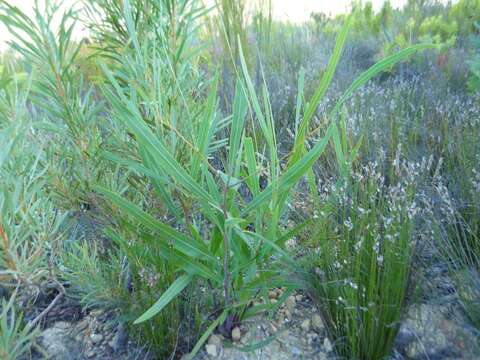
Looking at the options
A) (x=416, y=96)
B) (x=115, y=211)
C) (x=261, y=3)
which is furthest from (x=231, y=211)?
(x=261, y=3)

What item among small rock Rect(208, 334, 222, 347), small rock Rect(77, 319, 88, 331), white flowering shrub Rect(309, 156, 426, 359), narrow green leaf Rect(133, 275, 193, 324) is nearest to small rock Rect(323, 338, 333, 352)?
white flowering shrub Rect(309, 156, 426, 359)

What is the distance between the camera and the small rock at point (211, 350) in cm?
110

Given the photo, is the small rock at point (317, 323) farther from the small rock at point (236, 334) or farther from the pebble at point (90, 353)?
the pebble at point (90, 353)

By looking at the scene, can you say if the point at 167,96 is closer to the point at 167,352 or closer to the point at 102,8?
the point at 102,8

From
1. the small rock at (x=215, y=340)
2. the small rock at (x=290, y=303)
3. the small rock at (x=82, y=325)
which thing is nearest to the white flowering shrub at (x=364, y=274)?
the small rock at (x=290, y=303)

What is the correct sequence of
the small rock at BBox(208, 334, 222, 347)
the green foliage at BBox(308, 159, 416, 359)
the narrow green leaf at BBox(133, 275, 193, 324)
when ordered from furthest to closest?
the small rock at BBox(208, 334, 222, 347), the green foliage at BBox(308, 159, 416, 359), the narrow green leaf at BBox(133, 275, 193, 324)

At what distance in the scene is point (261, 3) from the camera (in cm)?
288

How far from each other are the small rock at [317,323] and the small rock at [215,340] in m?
0.27

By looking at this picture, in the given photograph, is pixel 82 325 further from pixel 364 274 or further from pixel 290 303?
pixel 364 274

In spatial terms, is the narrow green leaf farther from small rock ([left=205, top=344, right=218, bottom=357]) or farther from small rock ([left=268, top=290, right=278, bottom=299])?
small rock ([left=268, top=290, right=278, bottom=299])

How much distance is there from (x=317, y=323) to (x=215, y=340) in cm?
29

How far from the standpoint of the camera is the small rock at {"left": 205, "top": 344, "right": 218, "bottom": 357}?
43.3 inches

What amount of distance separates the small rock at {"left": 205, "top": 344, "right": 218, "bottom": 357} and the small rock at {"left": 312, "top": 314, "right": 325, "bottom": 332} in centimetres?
28

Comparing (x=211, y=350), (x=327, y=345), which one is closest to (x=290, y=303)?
(x=327, y=345)
